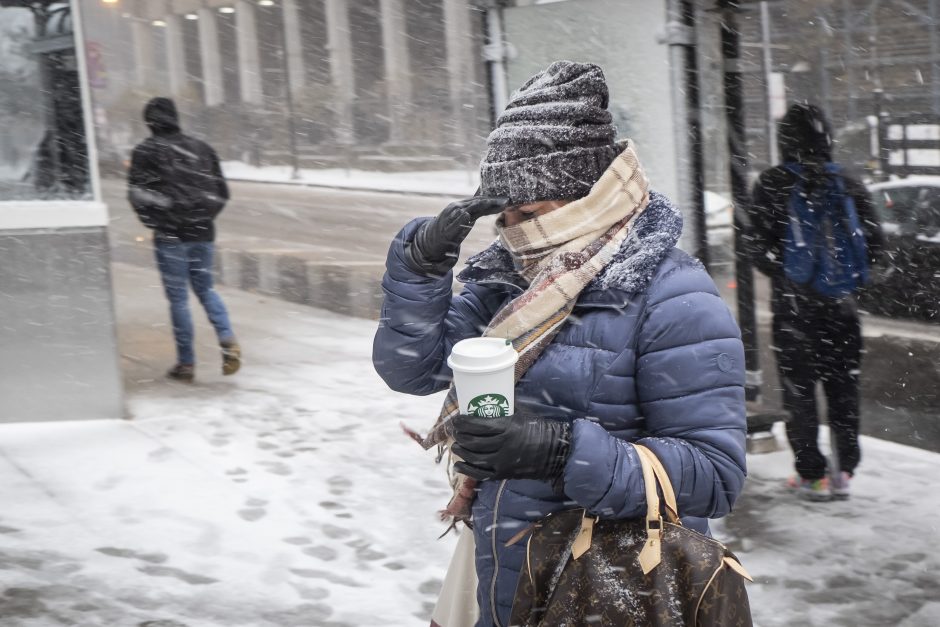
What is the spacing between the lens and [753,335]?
5.64 m

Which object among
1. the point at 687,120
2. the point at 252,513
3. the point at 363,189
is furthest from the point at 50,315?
the point at 363,189

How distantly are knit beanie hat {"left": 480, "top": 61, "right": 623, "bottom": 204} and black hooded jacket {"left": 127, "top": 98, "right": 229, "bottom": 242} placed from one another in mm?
5155

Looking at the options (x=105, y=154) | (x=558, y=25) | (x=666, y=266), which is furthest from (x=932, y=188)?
(x=105, y=154)

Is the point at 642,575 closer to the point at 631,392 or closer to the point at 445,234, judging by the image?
the point at 631,392

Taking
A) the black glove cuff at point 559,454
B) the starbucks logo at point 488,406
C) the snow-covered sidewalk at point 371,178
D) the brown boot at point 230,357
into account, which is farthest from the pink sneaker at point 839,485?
the snow-covered sidewalk at point 371,178

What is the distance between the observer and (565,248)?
2139 millimetres

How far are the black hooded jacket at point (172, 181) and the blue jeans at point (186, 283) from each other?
9 centimetres

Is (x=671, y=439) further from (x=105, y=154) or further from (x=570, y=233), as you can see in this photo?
(x=105, y=154)

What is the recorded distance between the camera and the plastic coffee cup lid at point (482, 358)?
181 cm

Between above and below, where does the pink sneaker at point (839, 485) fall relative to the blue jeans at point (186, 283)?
→ below

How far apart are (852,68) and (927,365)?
14.4 m

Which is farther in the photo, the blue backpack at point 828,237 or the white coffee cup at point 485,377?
the blue backpack at point 828,237

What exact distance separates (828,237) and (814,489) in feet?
4.13

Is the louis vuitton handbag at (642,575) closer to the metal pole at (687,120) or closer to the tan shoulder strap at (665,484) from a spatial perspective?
the tan shoulder strap at (665,484)
